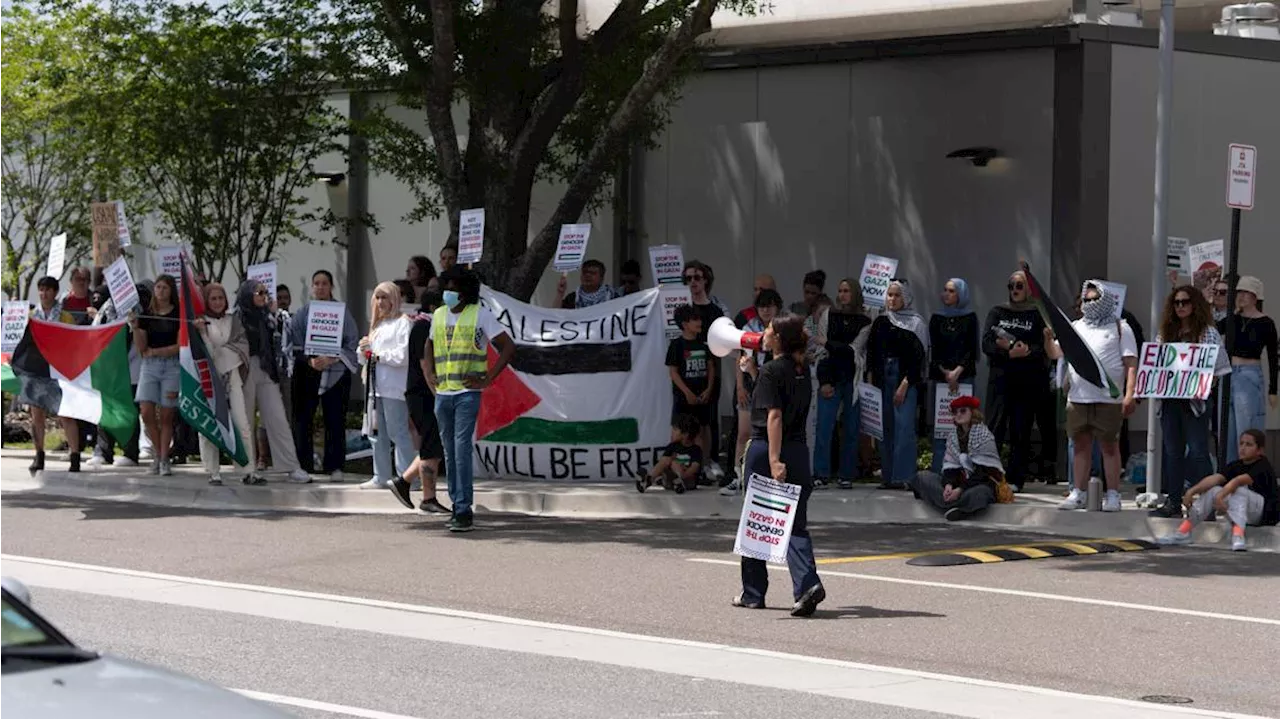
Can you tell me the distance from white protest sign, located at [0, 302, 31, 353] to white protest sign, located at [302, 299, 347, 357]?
127 inches

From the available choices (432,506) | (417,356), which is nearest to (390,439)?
(432,506)

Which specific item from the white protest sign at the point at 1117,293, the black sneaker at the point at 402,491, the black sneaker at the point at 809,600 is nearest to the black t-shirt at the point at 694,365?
the black sneaker at the point at 402,491

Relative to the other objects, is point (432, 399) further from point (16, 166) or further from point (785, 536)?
point (16, 166)

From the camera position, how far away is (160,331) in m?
18.8

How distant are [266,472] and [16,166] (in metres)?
12.6

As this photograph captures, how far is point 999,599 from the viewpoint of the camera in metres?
12.2

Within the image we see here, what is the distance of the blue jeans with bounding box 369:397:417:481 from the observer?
1750cm

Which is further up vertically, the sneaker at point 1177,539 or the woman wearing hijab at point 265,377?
the woman wearing hijab at point 265,377

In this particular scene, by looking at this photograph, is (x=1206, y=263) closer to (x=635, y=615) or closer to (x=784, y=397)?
(x=784, y=397)

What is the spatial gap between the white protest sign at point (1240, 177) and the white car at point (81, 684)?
40.9 feet

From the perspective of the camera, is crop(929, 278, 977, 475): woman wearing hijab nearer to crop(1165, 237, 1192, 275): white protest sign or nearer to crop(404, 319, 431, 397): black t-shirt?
crop(1165, 237, 1192, 275): white protest sign

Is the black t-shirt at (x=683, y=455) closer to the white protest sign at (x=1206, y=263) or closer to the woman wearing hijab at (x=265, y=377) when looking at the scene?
the woman wearing hijab at (x=265, y=377)

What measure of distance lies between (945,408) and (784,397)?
630 centimetres

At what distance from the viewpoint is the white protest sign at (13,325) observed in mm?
20016
